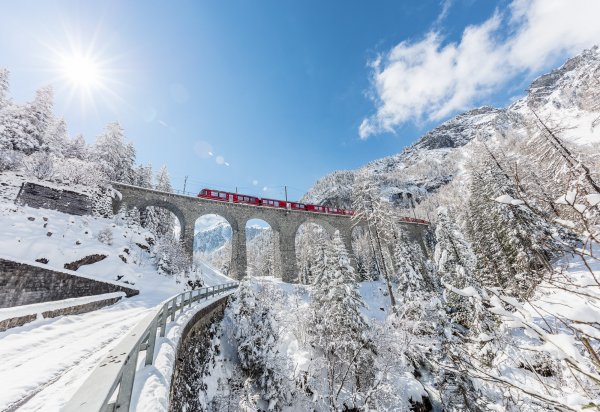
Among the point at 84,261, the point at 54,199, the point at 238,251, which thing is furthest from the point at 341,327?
the point at 54,199

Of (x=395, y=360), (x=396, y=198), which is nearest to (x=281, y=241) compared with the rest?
(x=395, y=360)

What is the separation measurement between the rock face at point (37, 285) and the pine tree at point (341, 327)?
1206cm

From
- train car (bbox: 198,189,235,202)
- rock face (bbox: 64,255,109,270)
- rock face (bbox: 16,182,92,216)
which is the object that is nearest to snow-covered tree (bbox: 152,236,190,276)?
rock face (bbox: 64,255,109,270)

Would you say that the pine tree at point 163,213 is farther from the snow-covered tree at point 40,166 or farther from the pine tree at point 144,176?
the snow-covered tree at point 40,166

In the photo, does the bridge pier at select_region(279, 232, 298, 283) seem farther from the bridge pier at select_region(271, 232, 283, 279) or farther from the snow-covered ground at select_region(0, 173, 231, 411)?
the snow-covered ground at select_region(0, 173, 231, 411)

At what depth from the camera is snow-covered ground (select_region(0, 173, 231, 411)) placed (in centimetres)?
453

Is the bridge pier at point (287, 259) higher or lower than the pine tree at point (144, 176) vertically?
lower

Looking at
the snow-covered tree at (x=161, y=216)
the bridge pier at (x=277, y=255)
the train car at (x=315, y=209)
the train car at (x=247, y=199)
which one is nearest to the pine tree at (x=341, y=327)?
the bridge pier at (x=277, y=255)

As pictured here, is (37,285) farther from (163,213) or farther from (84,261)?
(163,213)

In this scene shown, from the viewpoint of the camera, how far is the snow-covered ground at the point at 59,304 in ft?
14.9

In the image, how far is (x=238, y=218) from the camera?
3045cm

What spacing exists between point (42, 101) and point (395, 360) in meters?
33.8

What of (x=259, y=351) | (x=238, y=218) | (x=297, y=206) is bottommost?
(x=259, y=351)

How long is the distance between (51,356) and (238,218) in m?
24.7
